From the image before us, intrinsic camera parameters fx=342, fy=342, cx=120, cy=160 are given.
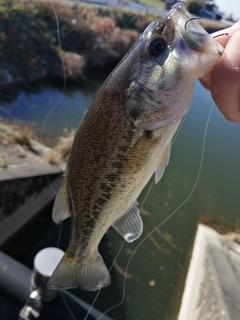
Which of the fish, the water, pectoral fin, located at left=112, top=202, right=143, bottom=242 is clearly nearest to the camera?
the fish

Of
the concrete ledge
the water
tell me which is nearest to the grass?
the water

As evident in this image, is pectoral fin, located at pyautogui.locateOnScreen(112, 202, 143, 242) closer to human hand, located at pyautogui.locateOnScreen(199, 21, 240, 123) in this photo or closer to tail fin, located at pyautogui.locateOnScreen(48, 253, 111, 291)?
tail fin, located at pyautogui.locateOnScreen(48, 253, 111, 291)

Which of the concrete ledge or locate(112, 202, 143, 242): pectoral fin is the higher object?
locate(112, 202, 143, 242): pectoral fin

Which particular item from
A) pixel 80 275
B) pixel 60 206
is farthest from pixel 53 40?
pixel 80 275

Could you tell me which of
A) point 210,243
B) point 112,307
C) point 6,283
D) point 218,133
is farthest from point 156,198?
Answer: point 6,283

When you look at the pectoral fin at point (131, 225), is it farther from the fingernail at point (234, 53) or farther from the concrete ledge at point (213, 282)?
the concrete ledge at point (213, 282)

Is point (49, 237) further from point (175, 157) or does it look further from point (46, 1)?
point (46, 1)

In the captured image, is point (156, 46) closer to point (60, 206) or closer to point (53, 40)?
point (60, 206)

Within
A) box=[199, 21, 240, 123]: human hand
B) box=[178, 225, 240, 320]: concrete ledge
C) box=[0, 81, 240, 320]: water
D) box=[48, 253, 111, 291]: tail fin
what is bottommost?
box=[0, 81, 240, 320]: water
